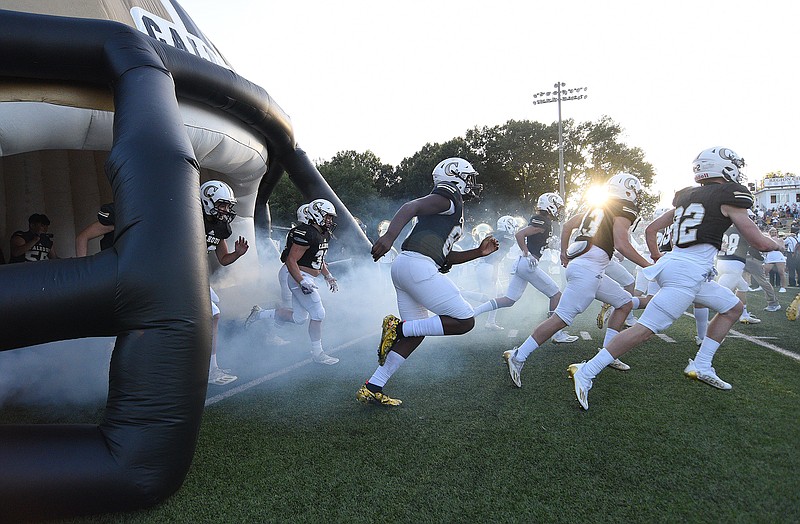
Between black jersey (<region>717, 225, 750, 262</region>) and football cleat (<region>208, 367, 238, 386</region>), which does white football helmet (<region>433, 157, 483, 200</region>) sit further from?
black jersey (<region>717, 225, 750, 262</region>)

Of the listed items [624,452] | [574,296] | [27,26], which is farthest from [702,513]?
[27,26]

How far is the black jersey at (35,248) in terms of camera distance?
5.56 metres

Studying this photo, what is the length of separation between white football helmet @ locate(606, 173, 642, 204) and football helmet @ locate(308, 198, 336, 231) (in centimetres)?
324

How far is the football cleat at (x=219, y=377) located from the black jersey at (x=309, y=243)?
1.56 meters

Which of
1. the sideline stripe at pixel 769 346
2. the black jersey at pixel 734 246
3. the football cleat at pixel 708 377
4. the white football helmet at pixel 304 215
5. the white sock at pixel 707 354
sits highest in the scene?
the white football helmet at pixel 304 215

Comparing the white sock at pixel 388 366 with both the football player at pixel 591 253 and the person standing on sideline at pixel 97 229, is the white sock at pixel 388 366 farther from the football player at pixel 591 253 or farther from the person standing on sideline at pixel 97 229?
the person standing on sideline at pixel 97 229

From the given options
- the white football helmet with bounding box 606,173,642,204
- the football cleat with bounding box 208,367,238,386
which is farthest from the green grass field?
the white football helmet with bounding box 606,173,642,204

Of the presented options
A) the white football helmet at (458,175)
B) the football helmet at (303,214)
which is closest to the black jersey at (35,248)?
the football helmet at (303,214)

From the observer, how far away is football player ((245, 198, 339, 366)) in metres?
5.84

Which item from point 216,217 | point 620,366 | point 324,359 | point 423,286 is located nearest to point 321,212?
point 216,217

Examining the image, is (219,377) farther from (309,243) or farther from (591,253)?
(591,253)

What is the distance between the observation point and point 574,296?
4.54m

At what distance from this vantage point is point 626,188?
14.7ft

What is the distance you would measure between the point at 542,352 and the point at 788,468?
3.07 metres
